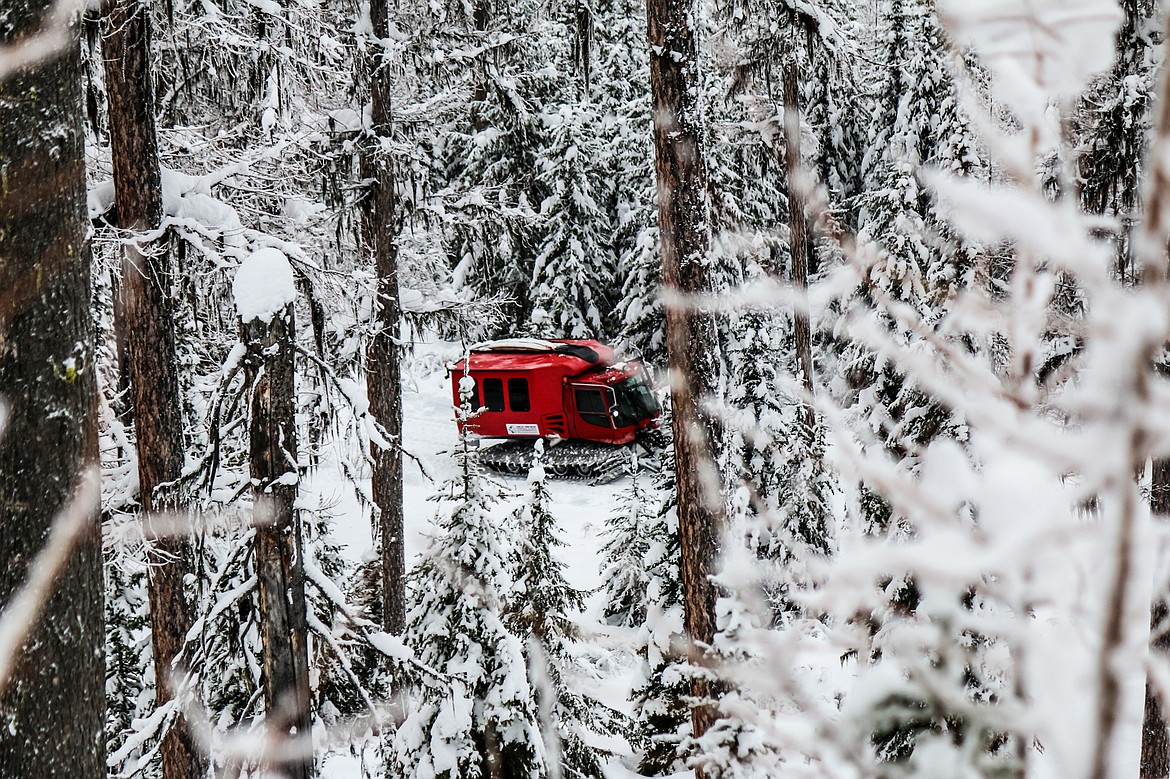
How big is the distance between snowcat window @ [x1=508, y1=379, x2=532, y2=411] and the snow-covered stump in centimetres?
1430

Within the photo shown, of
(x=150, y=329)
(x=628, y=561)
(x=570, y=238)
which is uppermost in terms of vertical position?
(x=570, y=238)

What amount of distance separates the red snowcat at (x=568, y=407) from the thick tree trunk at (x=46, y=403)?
52.1 ft

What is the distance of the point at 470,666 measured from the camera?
7.29 metres

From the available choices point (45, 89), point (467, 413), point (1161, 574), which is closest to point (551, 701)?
point (467, 413)

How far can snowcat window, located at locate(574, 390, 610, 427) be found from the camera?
1900cm

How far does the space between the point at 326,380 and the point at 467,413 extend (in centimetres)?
138

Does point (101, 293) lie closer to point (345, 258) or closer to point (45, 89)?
point (345, 258)

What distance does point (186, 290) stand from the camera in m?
6.88

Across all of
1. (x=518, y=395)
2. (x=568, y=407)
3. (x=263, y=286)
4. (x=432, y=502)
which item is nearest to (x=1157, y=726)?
(x=263, y=286)

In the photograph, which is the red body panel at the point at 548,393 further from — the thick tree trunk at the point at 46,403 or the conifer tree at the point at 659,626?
the thick tree trunk at the point at 46,403

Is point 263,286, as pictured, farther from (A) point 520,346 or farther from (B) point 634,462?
(A) point 520,346

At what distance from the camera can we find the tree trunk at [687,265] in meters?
6.12

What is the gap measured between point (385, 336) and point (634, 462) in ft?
11.0

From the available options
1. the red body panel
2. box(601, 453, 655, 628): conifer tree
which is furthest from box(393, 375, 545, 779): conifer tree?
the red body panel
